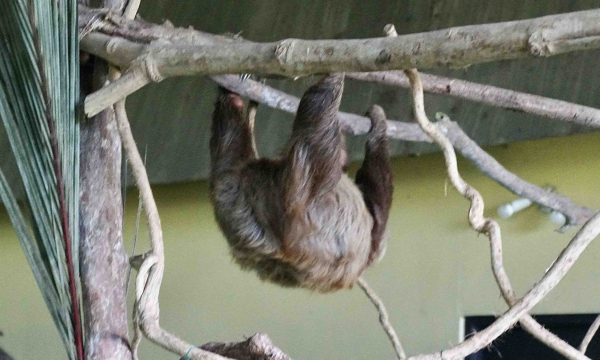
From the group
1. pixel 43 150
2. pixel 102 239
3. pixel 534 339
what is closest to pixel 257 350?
pixel 102 239

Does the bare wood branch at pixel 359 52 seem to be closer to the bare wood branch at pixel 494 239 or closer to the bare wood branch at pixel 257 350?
the bare wood branch at pixel 494 239

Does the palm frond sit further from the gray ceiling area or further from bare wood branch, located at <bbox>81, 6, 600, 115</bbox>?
the gray ceiling area

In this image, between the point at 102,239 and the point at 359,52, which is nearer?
the point at 359,52

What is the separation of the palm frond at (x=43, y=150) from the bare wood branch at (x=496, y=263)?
0.55 metres

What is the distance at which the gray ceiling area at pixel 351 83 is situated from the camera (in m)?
2.43

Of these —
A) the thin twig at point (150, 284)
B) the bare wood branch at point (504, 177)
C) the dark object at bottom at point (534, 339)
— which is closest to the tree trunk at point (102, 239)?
the thin twig at point (150, 284)

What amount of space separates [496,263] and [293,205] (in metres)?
0.45

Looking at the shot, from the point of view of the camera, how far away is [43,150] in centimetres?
130

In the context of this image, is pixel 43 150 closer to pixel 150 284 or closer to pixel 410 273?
pixel 150 284

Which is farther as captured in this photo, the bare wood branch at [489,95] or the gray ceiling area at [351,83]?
the gray ceiling area at [351,83]

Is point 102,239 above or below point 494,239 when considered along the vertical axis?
below

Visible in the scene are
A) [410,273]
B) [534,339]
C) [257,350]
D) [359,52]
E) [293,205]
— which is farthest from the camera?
[410,273]

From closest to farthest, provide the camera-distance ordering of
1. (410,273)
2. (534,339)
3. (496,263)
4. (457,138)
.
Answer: (496,263) < (457,138) < (534,339) < (410,273)

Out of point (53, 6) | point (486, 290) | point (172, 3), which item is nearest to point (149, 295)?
point (53, 6)
